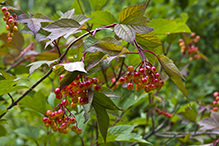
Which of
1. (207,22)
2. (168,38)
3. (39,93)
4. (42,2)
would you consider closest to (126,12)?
(39,93)

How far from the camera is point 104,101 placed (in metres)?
0.47

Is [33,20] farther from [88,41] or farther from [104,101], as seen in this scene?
[104,101]

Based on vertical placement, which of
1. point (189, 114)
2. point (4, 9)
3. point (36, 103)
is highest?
point (4, 9)

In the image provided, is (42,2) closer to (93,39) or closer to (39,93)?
(39,93)

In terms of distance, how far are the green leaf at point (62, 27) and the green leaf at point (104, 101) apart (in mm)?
161

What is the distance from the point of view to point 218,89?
1.79 metres

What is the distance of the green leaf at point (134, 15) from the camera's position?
45 cm

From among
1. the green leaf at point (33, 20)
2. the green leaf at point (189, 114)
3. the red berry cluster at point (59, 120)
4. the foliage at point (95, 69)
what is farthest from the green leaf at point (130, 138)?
the green leaf at point (33, 20)

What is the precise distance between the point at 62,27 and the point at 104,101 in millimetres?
203

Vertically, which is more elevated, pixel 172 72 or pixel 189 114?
pixel 172 72

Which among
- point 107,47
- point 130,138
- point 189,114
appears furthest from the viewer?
point 189,114

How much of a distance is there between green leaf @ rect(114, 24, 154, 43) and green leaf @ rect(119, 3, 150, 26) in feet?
0.03

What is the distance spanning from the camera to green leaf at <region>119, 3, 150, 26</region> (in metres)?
0.45

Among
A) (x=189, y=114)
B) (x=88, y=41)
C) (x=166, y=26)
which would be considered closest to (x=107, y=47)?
(x=88, y=41)
